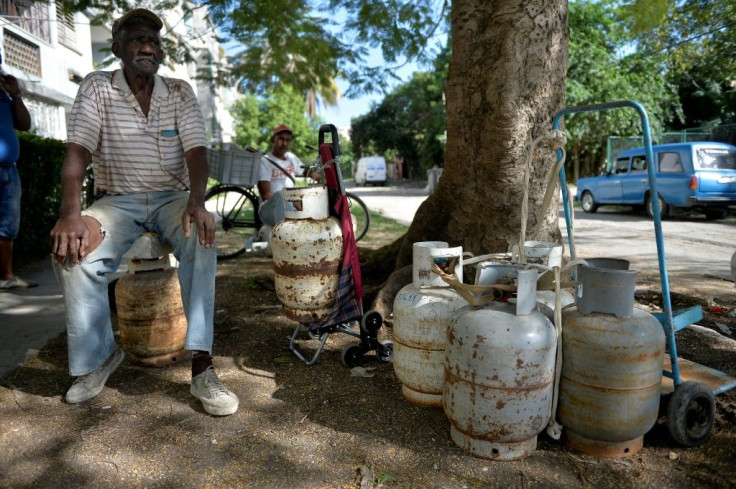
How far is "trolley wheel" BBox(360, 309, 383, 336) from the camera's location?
329cm

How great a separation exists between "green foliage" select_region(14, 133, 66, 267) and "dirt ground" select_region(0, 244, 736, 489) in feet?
13.4

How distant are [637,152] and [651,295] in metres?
10.1

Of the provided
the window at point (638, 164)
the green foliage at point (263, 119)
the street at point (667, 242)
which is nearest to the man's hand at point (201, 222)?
the street at point (667, 242)

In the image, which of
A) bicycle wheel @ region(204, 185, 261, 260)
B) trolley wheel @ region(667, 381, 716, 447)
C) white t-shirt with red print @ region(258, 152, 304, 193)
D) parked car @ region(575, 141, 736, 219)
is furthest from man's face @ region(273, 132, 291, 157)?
parked car @ region(575, 141, 736, 219)

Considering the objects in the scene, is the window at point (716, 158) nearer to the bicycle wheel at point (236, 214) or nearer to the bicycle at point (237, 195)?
the bicycle at point (237, 195)

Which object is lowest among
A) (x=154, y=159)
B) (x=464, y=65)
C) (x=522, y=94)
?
(x=154, y=159)

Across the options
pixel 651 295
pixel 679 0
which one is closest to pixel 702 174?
pixel 679 0

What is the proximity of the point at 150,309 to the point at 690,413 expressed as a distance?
9.54 ft

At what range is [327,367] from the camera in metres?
3.34

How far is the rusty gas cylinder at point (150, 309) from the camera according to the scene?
10.5ft

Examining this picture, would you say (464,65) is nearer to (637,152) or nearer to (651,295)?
(651,295)

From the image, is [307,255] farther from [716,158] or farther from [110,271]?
[716,158]

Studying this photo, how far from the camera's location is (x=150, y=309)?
126 inches

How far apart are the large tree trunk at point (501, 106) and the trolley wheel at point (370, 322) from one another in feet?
3.42
